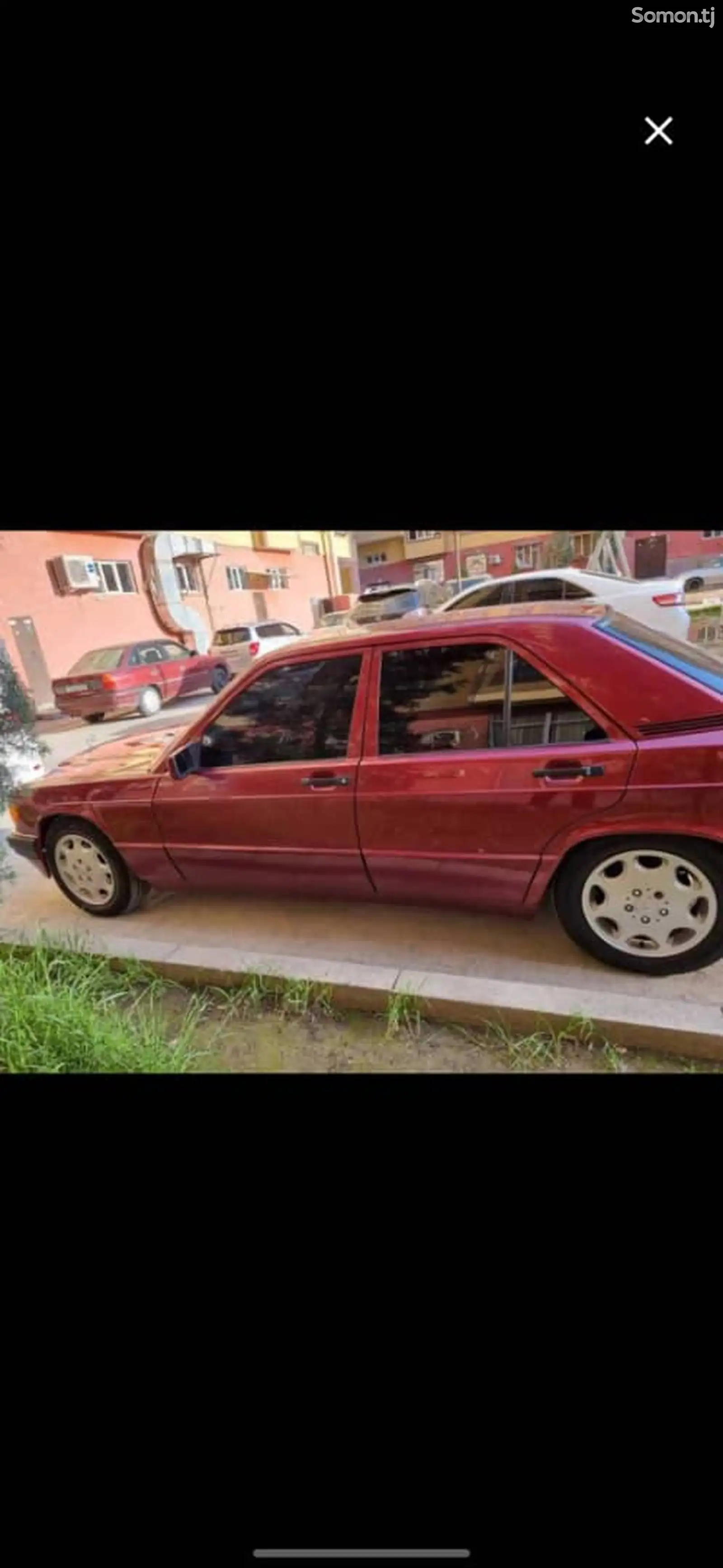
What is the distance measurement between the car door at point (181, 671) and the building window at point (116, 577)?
83 cm

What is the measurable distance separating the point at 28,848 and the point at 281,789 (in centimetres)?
153

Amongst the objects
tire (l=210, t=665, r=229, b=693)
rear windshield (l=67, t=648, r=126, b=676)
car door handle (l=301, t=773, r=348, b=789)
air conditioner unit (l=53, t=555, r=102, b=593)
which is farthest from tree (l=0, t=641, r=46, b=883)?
tire (l=210, t=665, r=229, b=693)

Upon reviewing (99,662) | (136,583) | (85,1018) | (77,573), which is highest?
(77,573)

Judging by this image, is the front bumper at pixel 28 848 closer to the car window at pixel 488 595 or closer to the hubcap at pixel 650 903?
the hubcap at pixel 650 903

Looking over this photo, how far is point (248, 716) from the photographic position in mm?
2381

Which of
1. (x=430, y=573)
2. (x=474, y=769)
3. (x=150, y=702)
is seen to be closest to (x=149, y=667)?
(x=150, y=702)

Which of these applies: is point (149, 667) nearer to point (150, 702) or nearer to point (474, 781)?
point (150, 702)

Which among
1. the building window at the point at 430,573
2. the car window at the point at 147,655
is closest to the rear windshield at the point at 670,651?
the building window at the point at 430,573

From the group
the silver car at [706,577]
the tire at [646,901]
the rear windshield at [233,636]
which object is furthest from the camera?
the rear windshield at [233,636]

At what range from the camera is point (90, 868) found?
2.83m

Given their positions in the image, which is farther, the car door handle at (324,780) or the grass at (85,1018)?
the car door handle at (324,780)

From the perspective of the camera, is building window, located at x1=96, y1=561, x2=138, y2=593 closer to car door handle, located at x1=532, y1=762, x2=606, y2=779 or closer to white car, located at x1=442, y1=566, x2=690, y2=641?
white car, located at x1=442, y1=566, x2=690, y2=641

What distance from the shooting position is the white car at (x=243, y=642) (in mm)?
8312

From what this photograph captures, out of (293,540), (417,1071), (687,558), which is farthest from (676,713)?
(293,540)
